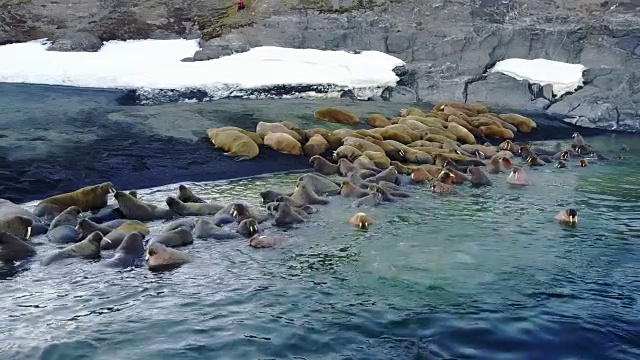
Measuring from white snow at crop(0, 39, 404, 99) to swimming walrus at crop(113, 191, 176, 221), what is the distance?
12.6m

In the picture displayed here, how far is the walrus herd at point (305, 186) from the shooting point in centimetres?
1011

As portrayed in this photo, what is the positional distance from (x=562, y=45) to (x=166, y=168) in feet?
66.5

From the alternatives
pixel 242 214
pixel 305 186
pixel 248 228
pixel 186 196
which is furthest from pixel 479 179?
pixel 186 196

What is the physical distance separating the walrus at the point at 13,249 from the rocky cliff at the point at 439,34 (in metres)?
19.1

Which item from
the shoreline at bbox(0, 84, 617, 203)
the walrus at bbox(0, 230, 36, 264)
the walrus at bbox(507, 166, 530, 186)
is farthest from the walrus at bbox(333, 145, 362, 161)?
the walrus at bbox(0, 230, 36, 264)

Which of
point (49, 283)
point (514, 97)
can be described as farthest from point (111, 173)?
point (514, 97)

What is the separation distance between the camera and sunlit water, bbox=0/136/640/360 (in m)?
6.69

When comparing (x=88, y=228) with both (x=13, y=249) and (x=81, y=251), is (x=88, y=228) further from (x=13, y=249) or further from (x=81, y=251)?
(x=13, y=249)

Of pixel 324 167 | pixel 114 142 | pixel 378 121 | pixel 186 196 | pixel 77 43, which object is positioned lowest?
pixel 186 196

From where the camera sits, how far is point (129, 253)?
9664 mm

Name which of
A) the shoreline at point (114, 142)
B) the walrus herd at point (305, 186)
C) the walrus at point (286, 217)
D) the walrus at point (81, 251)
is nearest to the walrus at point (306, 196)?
the walrus herd at point (305, 186)

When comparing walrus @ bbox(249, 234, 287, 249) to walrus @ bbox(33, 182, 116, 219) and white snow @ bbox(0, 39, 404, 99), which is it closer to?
walrus @ bbox(33, 182, 116, 219)

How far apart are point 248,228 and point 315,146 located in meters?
7.23

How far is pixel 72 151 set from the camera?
15492mm
